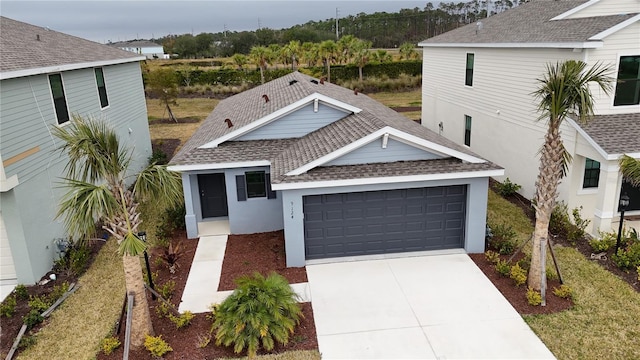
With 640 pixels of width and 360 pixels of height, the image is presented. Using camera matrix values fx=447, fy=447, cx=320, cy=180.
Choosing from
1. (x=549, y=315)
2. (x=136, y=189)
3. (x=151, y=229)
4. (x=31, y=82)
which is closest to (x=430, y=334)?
(x=549, y=315)

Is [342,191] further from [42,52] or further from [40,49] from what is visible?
[40,49]

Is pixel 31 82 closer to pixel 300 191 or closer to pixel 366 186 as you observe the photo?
pixel 300 191

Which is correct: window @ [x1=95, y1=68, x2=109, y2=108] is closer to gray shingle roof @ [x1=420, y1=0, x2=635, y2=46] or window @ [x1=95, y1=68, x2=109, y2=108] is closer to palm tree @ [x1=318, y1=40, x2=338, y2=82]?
gray shingle roof @ [x1=420, y1=0, x2=635, y2=46]

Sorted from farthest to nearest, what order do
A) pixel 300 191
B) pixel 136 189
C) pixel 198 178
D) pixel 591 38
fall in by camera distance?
pixel 198 178 → pixel 591 38 → pixel 300 191 → pixel 136 189

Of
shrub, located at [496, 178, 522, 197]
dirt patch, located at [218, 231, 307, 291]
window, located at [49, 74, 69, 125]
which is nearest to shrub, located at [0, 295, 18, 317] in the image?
dirt patch, located at [218, 231, 307, 291]

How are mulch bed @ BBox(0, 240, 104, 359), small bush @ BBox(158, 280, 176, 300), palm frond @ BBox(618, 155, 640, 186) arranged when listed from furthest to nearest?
palm frond @ BBox(618, 155, 640, 186) → small bush @ BBox(158, 280, 176, 300) → mulch bed @ BBox(0, 240, 104, 359)

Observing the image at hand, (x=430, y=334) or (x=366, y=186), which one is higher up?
(x=366, y=186)
